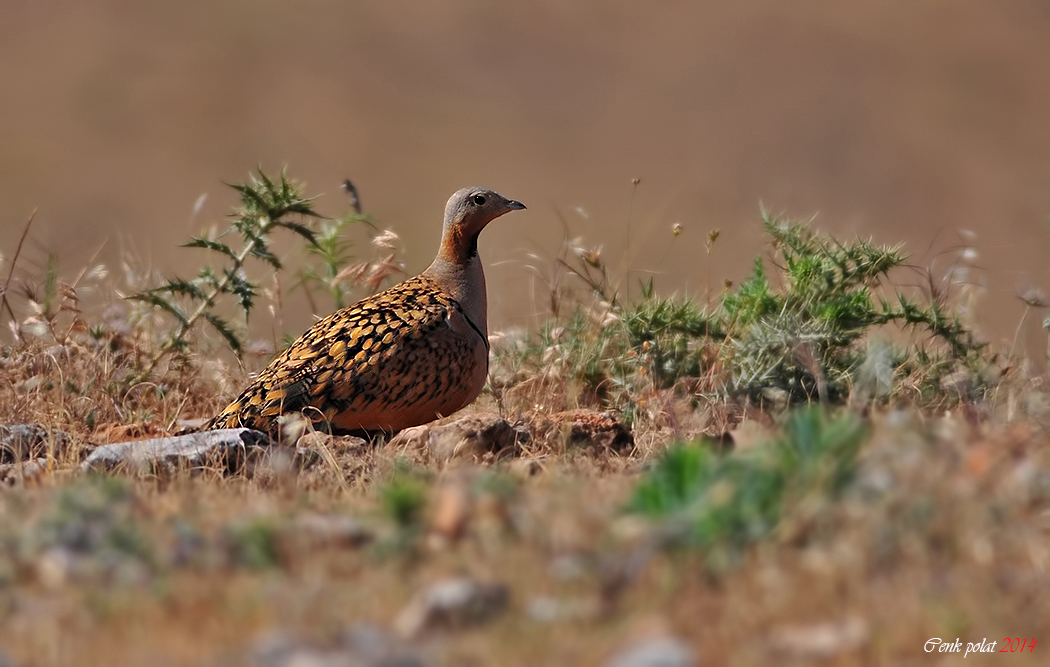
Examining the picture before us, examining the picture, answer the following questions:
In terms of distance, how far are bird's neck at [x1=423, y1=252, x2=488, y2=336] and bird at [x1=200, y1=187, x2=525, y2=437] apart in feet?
0.17

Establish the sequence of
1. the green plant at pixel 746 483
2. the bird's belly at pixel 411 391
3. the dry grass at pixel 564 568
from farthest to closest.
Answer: the bird's belly at pixel 411 391 → the green plant at pixel 746 483 → the dry grass at pixel 564 568

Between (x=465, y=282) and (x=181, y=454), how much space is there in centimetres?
181

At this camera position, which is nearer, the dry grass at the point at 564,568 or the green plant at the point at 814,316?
the dry grass at the point at 564,568

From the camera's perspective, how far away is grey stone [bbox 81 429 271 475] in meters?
4.55

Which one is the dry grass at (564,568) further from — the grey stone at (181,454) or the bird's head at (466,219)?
the bird's head at (466,219)

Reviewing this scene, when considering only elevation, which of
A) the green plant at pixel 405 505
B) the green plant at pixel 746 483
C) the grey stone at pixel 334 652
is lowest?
the grey stone at pixel 334 652

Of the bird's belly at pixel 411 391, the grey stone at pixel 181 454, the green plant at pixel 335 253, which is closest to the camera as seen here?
the grey stone at pixel 181 454

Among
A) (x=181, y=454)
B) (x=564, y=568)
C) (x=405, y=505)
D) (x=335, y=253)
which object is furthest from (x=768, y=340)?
(x=564, y=568)

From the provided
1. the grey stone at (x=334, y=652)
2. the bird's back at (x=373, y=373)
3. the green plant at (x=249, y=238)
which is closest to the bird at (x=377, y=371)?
the bird's back at (x=373, y=373)

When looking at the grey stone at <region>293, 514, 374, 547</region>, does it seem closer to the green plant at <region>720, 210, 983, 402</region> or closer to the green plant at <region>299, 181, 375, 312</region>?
the green plant at <region>720, 210, 983, 402</region>

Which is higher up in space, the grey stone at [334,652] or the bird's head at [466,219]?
the bird's head at [466,219]

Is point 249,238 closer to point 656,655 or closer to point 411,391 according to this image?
point 411,391

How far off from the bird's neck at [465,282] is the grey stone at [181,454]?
136cm

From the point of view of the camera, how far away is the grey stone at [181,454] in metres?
4.55
